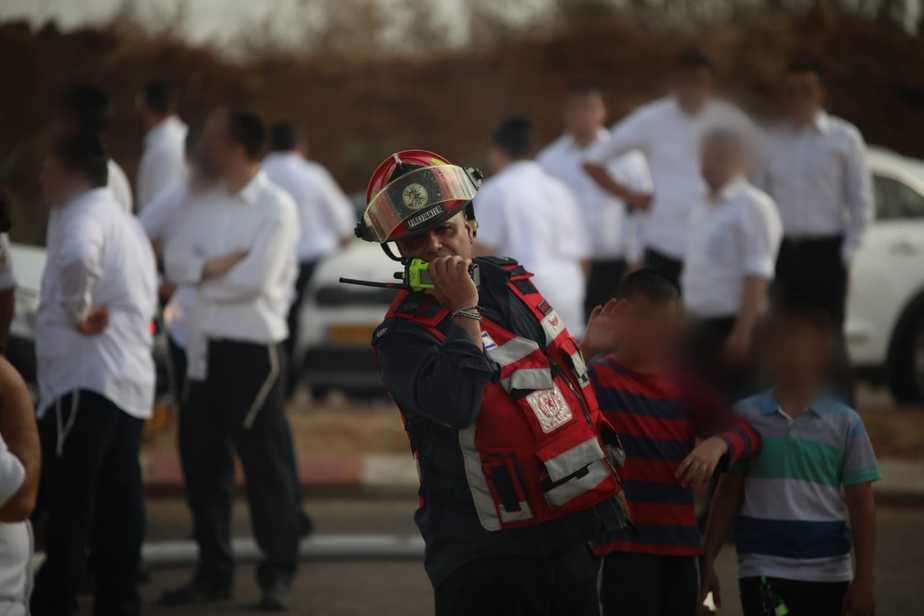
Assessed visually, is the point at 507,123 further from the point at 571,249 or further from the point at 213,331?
the point at 213,331

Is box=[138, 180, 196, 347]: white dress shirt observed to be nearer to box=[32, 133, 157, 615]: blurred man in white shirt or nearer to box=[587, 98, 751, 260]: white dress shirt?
box=[32, 133, 157, 615]: blurred man in white shirt

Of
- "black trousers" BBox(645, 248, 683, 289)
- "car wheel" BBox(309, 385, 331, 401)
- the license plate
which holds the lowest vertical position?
"car wheel" BBox(309, 385, 331, 401)

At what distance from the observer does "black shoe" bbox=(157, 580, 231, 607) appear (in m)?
7.16

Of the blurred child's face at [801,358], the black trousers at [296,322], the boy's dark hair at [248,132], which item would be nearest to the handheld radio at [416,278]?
the blurred child's face at [801,358]

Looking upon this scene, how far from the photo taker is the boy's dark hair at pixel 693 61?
30.5ft

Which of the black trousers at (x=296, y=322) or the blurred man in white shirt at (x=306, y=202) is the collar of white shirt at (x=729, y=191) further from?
the blurred man in white shirt at (x=306, y=202)

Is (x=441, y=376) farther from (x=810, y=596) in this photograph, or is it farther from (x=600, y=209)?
(x=600, y=209)

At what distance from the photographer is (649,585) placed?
4715mm

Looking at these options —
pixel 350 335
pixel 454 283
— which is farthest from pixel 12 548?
pixel 350 335

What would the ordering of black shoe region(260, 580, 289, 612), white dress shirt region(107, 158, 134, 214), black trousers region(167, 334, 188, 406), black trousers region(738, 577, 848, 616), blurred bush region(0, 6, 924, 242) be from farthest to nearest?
blurred bush region(0, 6, 924, 242)
black trousers region(167, 334, 188, 406)
white dress shirt region(107, 158, 134, 214)
black shoe region(260, 580, 289, 612)
black trousers region(738, 577, 848, 616)

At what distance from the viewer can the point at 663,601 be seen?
4754 mm

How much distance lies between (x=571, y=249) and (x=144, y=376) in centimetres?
402

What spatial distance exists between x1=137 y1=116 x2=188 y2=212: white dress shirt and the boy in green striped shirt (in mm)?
5305

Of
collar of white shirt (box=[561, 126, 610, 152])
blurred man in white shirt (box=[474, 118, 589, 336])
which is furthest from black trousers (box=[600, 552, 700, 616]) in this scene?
collar of white shirt (box=[561, 126, 610, 152])
